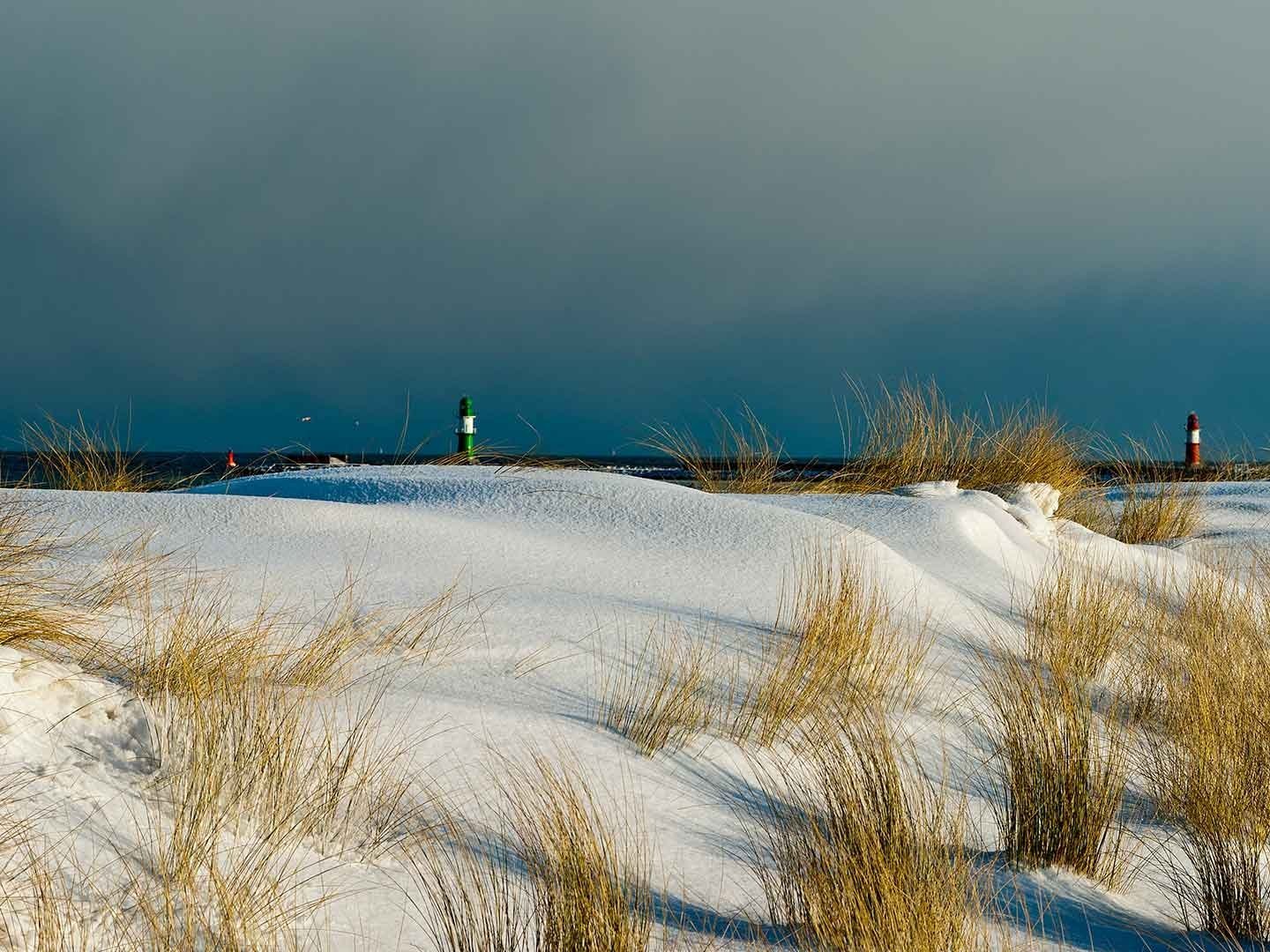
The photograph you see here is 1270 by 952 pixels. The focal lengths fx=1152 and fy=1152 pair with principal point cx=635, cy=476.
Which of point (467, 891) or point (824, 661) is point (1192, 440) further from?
point (467, 891)

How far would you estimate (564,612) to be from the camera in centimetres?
300

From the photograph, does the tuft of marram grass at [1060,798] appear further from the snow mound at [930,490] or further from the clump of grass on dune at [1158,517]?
the clump of grass on dune at [1158,517]

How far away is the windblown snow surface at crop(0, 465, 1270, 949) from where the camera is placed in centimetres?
173

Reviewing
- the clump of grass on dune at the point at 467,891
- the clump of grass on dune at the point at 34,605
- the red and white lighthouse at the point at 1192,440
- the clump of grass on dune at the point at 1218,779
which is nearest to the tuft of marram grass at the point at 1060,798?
the clump of grass on dune at the point at 1218,779

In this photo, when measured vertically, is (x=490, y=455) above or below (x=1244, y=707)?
above

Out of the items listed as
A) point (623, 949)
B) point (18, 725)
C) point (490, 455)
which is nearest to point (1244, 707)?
point (623, 949)

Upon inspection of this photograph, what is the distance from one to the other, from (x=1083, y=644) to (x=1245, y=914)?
163cm

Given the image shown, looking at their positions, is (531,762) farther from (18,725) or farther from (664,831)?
(18,725)

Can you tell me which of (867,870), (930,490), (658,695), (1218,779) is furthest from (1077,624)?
(867,870)

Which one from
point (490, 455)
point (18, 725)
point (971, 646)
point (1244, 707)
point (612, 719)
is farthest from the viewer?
point (490, 455)

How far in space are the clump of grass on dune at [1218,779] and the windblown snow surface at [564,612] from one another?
83 mm

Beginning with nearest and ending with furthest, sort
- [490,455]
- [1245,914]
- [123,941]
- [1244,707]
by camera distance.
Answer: [123,941], [1245,914], [1244,707], [490,455]

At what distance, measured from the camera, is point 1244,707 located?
8.53ft

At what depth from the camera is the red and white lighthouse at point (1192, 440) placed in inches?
448
